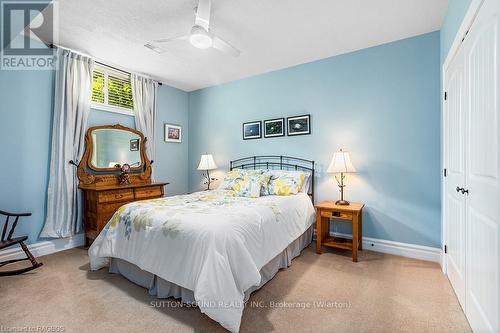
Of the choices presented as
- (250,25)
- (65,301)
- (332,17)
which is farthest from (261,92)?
(65,301)

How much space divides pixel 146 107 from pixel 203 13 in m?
2.54

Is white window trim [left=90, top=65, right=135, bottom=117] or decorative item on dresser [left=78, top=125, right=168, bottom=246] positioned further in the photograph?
white window trim [left=90, top=65, right=135, bottom=117]

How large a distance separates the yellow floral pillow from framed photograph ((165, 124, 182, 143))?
8.11 feet

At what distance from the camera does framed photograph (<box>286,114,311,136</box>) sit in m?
3.66

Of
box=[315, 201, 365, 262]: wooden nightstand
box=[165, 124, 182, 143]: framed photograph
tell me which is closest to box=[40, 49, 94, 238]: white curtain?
box=[165, 124, 182, 143]: framed photograph

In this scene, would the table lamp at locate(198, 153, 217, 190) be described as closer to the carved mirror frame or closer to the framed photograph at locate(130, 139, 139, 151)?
the carved mirror frame

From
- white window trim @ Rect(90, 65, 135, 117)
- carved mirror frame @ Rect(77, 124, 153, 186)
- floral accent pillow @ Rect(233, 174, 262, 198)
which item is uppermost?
white window trim @ Rect(90, 65, 135, 117)

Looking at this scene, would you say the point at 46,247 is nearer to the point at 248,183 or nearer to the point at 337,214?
the point at 248,183

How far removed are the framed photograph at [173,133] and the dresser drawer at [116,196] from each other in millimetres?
1494

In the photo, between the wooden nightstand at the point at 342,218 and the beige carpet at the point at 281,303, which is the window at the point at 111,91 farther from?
the wooden nightstand at the point at 342,218

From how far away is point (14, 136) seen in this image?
2.85 metres

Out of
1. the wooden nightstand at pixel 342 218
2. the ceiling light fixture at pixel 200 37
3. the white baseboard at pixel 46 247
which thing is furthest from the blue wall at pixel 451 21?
the white baseboard at pixel 46 247

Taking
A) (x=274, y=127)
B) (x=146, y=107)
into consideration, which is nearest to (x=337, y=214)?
(x=274, y=127)

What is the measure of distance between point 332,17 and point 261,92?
1779 mm
